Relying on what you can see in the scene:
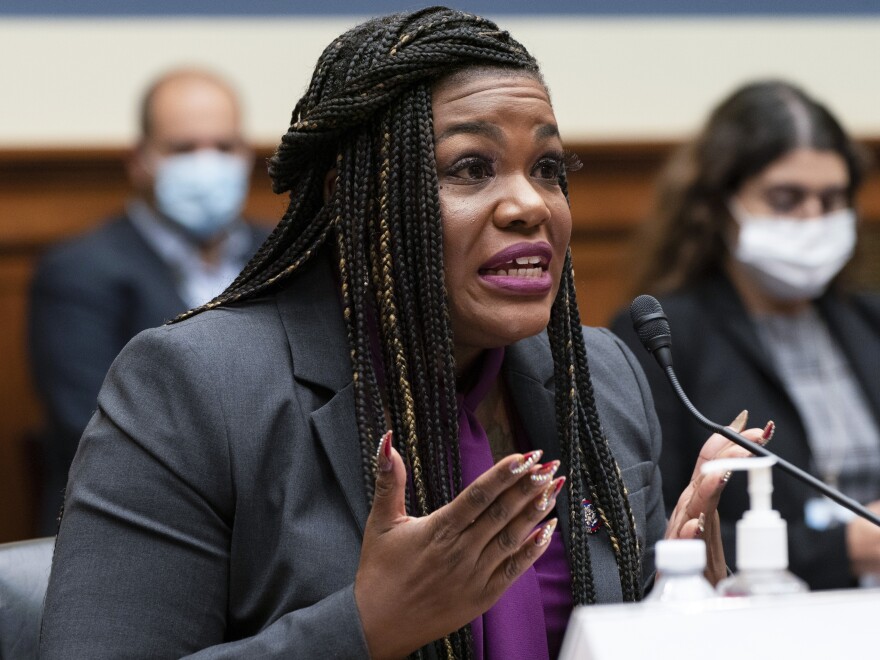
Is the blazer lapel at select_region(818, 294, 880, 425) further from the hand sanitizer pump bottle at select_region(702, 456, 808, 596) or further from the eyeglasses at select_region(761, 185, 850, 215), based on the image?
the hand sanitizer pump bottle at select_region(702, 456, 808, 596)

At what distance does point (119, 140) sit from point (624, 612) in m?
3.42

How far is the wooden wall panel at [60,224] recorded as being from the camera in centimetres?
409

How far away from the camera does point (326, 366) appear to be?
1823mm

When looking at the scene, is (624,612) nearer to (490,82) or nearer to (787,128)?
(490,82)

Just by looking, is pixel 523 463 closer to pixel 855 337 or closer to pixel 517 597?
pixel 517 597

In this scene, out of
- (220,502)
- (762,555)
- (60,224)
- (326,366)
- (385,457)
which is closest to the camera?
(762,555)

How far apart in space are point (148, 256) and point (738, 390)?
1.60 meters

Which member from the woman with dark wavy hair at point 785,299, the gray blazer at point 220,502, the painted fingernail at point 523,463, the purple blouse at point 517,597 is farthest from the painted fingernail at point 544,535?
the woman with dark wavy hair at point 785,299

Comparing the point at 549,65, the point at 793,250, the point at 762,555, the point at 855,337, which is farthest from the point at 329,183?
the point at 549,65

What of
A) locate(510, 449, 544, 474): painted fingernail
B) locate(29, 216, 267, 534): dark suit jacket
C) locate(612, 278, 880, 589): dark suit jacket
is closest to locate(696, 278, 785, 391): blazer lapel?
locate(612, 278, 880, 589): dark suit jacket

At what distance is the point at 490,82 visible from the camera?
1.84 metres

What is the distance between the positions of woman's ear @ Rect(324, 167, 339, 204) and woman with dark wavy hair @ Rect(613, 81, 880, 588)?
119 cm

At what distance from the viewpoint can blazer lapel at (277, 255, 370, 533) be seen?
68.9 inches
